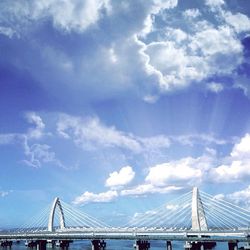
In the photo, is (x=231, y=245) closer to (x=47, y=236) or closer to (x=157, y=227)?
(x=157, y=227)

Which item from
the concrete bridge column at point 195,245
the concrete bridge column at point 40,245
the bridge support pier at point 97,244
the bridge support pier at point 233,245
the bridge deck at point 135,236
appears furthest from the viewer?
the concrete bridge column at point 40,245

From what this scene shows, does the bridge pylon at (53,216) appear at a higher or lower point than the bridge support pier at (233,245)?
higher

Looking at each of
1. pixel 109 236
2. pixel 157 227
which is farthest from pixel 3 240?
pixel 157 227

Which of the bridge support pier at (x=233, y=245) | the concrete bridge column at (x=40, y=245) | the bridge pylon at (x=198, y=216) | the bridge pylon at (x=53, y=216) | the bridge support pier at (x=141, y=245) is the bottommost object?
the bridge support pier at (x=233, y=245)

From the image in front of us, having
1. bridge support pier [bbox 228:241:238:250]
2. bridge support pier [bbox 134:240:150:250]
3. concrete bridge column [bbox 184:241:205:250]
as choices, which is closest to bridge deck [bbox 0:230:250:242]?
bridge support pier [bbox 228:241:238:250]

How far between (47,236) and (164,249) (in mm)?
33157

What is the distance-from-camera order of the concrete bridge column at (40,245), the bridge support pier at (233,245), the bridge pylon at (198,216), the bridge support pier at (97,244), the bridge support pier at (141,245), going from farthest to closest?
1. the concrete bridge column at (40,245)
2. the bridge support pier at (97,244)
3. the bridge support pier at (141,245)
4. the bridge pylon at (198,216)
5. the bridge support pier at (233,245)

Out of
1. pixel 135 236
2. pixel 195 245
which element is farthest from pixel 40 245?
pixel 195 245

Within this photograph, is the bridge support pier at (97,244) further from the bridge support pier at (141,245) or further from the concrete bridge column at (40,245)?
the concrete bridge column at (40,245)

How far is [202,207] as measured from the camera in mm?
98750

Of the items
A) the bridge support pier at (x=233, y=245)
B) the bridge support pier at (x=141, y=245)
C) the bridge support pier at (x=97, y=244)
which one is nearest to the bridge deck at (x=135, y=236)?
the bridge support pier at (x=233, y=245)

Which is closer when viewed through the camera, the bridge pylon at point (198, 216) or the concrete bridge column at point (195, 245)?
the concrete bridge column at point (195, 245)

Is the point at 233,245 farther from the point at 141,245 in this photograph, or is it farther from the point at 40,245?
the point at 40,245

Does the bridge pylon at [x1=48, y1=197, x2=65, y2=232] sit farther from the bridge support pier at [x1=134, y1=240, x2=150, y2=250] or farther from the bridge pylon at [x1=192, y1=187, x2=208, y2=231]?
the bridge pylon at [x1=192, y1=187, x2=208, y2=231]
